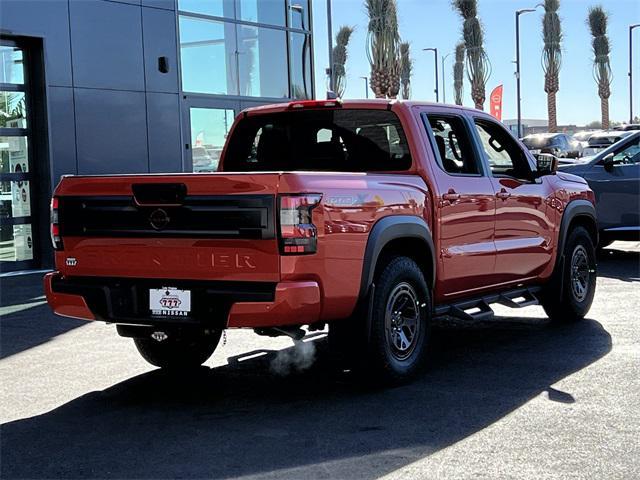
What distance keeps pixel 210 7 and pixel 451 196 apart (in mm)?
11987

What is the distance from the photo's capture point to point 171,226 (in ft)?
19.0

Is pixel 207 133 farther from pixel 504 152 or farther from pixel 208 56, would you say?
pixel 504 152

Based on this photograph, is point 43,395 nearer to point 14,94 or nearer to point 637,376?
point 637,376

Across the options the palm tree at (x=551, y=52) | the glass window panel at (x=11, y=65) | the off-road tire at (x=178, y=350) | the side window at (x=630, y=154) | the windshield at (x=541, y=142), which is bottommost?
the off-road tire at (x=178, y=350)

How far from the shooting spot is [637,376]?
21.6 feet

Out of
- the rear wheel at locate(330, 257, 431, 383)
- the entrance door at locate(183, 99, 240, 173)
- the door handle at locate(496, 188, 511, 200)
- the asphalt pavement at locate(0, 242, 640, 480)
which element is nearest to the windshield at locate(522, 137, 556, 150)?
the entrance door at locate(183, 99, 240, 173)

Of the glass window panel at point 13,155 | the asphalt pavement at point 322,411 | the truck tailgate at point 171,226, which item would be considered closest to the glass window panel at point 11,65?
the glass window panel at point 13,155

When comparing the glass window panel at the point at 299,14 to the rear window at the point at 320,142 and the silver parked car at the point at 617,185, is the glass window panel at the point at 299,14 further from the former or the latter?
the rear window at the point at 320,142

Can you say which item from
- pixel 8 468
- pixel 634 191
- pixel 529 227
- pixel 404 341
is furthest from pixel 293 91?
pixel 8 468

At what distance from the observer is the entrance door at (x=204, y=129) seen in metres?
17.5

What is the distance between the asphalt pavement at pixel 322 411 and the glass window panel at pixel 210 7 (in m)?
10.0

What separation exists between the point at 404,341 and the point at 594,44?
65717 mm

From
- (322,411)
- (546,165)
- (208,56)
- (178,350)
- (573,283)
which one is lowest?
(322,411)

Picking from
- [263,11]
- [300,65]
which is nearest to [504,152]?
[263,11]
